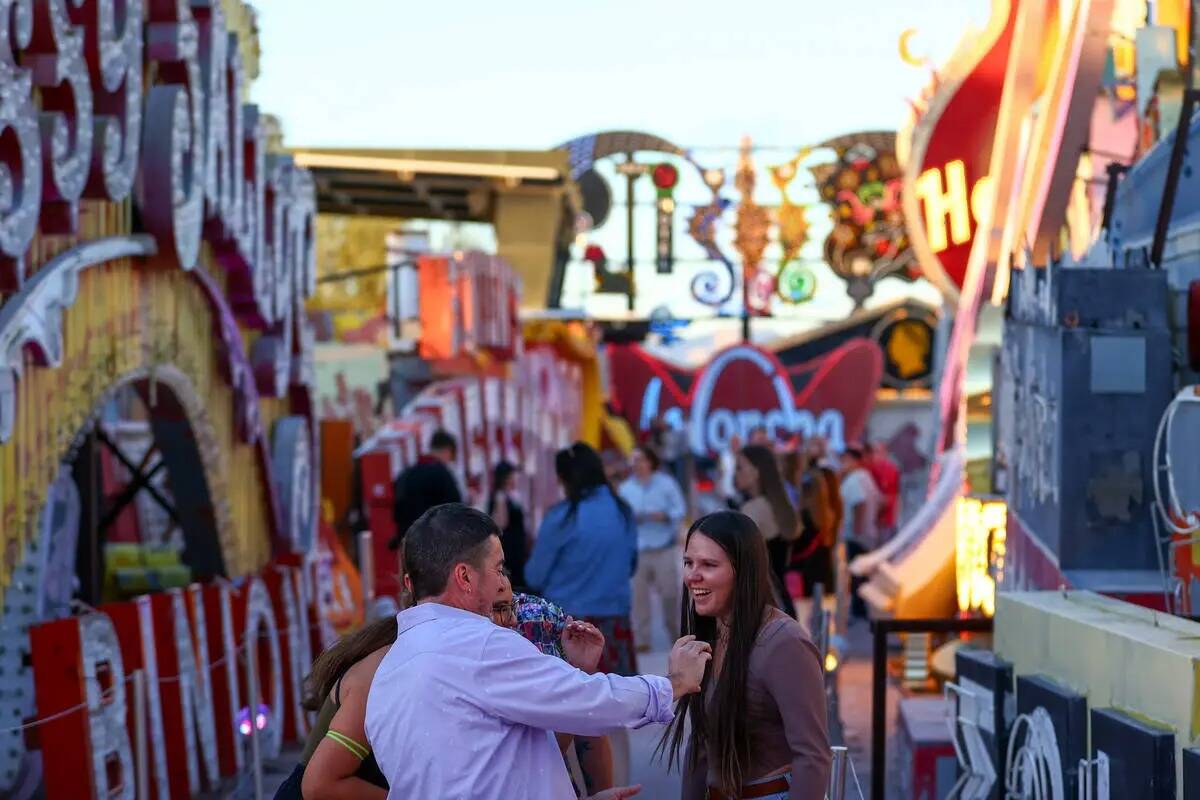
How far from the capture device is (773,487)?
1029 centimetres

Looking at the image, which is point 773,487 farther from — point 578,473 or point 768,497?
point 578,473

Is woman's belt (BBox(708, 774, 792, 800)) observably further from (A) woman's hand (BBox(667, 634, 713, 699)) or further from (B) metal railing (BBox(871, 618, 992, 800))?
(B) metal railing (BBox(871, 618, 992, 800))

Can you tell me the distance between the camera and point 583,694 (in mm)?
4051

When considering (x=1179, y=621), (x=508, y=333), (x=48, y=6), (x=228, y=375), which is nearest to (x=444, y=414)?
(x=508, y=333)

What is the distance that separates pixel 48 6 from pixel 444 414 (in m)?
11.2

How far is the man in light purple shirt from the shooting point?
13.3 ft

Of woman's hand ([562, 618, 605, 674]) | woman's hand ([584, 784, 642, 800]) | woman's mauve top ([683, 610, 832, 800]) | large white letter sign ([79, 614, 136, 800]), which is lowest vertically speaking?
large white letter sign ([79, 614, 136, 800])

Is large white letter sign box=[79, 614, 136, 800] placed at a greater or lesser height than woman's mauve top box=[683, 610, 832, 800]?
lesser

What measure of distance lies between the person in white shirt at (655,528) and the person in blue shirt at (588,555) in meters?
4.72

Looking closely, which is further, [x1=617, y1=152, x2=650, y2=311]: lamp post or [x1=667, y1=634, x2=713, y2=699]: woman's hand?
[x1=617, y1=152, x2=650, y2=311]: lamp post

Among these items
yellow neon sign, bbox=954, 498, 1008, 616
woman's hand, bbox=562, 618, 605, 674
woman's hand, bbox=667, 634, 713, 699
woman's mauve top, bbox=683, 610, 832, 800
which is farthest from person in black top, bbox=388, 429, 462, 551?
woman's hand, bbox=667, 634, 713, 699

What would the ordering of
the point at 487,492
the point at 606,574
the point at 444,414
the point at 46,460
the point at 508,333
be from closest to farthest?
the point at 46,460
the point at 606,574
the point at 444,414
the point at 487,492
the point at 508,333

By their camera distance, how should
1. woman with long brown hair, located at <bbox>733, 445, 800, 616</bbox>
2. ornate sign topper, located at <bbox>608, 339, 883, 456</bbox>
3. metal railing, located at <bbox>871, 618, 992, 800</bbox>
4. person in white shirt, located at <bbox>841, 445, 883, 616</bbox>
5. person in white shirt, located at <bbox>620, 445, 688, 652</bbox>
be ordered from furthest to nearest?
ornate sign topper, located at <bbox>608, 339, 883, 456</bbox> → person in white shirt, located at <bbox>841, 445, 883, 616</bbox> → person in white shirt, located at <bbox>620, 445, 688, 652</bbox> → woman with long brown hair, located at <bbox>733, 445, 800, 616</bbox> → metal railing, located at <bbox>871, 618, 992, 800</bbox>

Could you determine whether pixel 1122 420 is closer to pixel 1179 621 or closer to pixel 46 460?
pixel 1179 621
